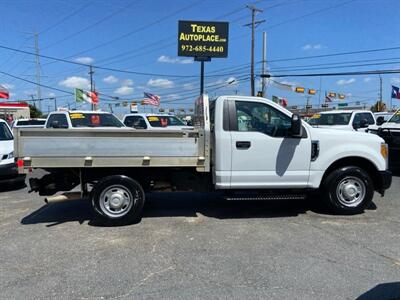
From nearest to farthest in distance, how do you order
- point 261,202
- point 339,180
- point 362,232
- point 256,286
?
point 256,286
point 362,232
point 339,180
point 261,202

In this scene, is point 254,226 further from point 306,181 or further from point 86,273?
point 86,273

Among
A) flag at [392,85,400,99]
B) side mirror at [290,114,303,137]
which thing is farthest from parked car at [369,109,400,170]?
flag at [392,85,400,99]

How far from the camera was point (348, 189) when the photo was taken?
273 inches

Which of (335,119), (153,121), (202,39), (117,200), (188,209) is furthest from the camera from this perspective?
(202,39)

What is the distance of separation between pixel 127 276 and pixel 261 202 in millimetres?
4170

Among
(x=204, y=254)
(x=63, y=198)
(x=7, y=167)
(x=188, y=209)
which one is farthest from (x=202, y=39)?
(x=204, y=254)

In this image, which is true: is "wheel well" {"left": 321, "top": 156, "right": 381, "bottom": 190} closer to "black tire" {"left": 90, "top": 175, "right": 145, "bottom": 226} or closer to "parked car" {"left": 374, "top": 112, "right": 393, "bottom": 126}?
"black tire" {"left": 90, "top": 175, "right": 145, "bottom": 226}

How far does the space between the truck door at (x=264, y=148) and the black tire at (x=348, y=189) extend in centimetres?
54

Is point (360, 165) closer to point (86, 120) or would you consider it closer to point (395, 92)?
point (86, 120)

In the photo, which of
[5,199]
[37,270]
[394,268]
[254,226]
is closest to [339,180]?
[254,226]

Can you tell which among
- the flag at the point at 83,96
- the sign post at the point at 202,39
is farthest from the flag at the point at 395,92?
the flag at the point at 83,96

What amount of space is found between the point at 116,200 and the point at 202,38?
2166 centimetres

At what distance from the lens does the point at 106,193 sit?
642cm

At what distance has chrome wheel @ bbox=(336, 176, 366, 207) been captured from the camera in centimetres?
692
